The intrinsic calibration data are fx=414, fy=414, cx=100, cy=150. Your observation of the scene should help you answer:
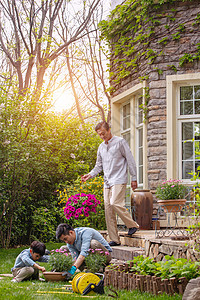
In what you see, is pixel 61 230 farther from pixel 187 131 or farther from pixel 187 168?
pixel 187 131

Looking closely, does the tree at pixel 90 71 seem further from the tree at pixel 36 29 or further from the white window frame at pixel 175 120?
the white window frame at pixel 175 120

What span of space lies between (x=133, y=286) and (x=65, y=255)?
1.08 meters

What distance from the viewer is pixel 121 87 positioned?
878cm

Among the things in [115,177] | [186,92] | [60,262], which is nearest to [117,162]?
[115,177]

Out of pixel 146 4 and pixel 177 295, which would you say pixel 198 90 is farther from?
pixel 177 295

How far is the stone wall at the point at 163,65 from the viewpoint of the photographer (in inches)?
290

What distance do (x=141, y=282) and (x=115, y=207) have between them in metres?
1.87

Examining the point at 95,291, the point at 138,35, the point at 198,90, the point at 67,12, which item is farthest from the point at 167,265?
the point at 67,12

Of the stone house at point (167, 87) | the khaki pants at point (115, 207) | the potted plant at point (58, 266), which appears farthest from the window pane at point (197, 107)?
the potted plant at point (58, 266)

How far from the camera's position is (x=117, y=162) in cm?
568

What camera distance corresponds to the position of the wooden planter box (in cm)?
344

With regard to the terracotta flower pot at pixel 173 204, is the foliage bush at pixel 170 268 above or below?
below


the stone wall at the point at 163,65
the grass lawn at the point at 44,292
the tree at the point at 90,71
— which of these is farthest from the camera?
the tree at the point at 90,71

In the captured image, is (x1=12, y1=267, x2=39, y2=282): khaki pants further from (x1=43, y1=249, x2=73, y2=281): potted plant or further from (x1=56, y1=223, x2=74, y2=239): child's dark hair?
(x1=56, y1=223, x2=74, y2=239): child's dark hair
